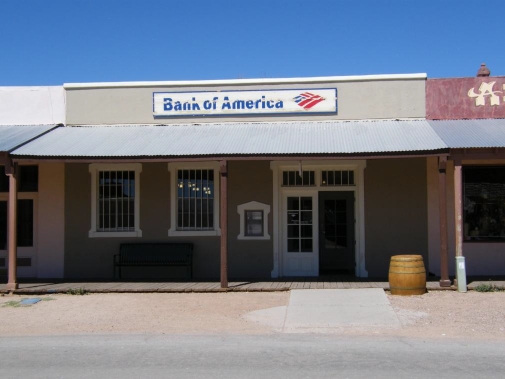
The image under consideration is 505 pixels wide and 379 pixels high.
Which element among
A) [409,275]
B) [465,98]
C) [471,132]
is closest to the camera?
[409,275]

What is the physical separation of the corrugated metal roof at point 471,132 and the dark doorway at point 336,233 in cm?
265

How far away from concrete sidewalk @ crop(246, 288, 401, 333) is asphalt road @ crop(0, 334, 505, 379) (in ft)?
2.21

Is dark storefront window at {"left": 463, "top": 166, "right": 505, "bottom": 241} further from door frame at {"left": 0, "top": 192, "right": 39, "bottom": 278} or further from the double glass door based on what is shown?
door frame at {"left": 0, "top": 192, "right": 39, "bottom": 278}

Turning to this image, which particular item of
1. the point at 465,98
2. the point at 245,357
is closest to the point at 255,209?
the point at 465,98

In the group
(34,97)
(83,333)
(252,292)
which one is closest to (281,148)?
(252,292)

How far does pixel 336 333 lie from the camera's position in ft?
29.7

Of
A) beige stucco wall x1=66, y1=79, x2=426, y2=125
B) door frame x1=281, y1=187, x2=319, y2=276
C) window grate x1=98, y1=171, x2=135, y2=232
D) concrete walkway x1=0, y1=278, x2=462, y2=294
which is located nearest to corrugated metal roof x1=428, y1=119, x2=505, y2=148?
beige stucco wall x1=66, y1=79, x2=426, y2=125

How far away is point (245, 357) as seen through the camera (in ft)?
24.6

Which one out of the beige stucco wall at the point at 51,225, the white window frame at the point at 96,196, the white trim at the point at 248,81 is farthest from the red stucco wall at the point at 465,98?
the beige stucco wall at the point at 51,225

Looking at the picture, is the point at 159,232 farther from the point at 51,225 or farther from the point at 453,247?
the point at 453,247

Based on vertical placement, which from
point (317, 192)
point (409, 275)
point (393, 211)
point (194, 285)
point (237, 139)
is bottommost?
point (194, 285)

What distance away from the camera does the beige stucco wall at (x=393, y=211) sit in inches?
553

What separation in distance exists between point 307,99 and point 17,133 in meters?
6.77

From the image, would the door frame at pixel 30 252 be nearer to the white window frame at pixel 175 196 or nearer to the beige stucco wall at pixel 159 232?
the beige stucco wall at pixel 159 232
